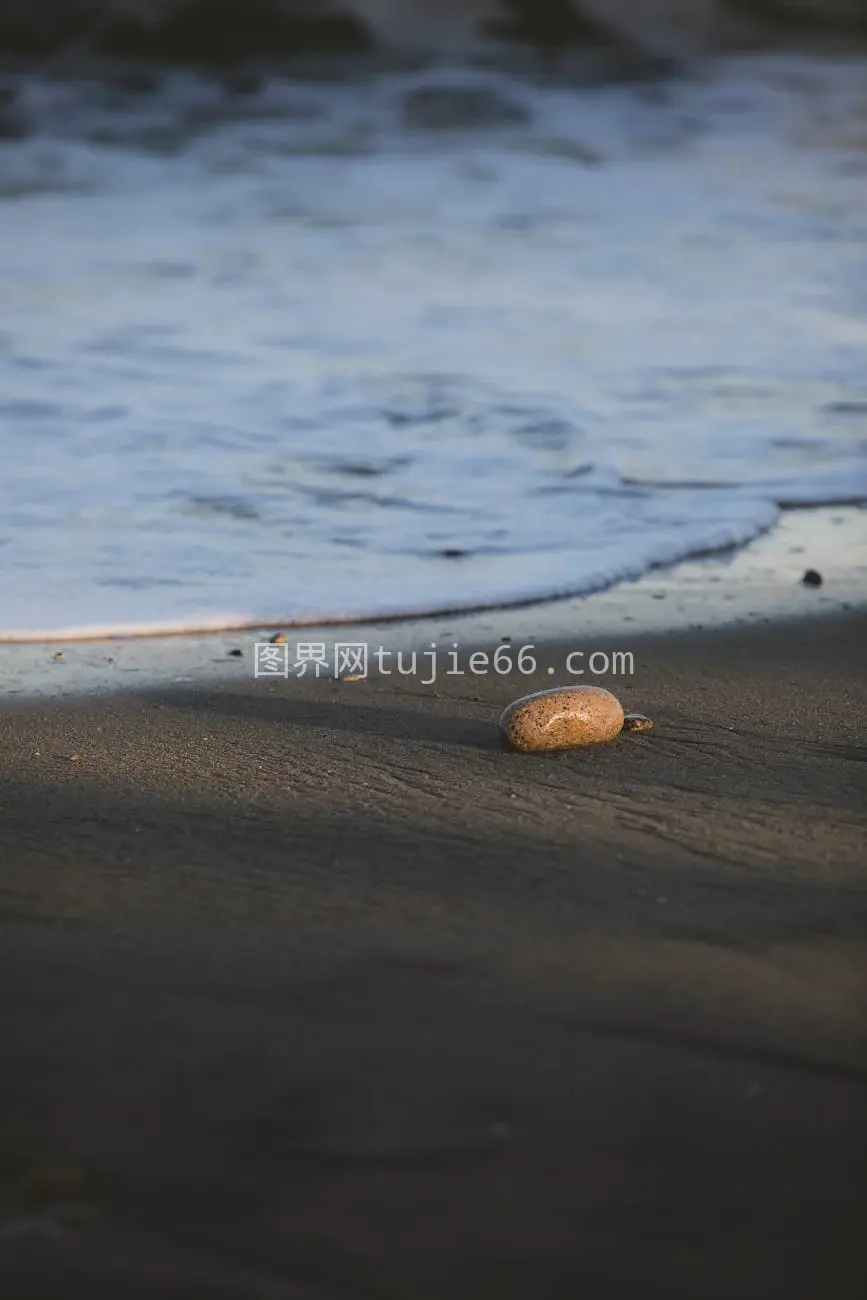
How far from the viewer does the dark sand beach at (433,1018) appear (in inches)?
52.5

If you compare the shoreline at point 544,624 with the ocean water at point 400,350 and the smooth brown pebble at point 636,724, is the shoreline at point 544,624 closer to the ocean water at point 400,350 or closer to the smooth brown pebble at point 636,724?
the ocean water at point 400,350

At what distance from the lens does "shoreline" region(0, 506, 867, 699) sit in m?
3.47

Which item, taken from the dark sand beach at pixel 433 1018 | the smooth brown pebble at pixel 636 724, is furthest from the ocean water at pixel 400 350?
the dark sand beach at pixel 433 1018

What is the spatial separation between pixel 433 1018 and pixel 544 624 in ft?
7.62

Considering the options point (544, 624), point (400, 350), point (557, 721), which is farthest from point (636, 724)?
point (400, 350)

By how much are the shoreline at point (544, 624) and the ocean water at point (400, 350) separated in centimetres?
11

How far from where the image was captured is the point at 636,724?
290cm

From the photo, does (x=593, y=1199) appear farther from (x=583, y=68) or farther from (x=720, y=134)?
(x=583, y=68)

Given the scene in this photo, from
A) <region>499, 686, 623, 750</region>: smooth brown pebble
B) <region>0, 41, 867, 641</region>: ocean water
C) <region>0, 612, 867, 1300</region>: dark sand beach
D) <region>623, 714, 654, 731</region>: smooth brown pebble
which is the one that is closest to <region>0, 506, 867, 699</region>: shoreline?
<region>0, 41, 867, 641</region>: ocean water

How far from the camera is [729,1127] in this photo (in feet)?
4.90

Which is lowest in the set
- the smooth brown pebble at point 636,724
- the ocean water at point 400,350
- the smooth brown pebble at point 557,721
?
the ocean water at point 400,350

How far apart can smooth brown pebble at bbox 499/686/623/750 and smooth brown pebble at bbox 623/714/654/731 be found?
121mm

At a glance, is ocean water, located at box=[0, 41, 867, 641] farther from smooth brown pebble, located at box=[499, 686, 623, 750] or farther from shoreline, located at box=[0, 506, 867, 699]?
smooth brown pebble, located at box=[499, 686, 623, 750]

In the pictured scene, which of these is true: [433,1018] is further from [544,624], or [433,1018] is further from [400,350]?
[400,350]
